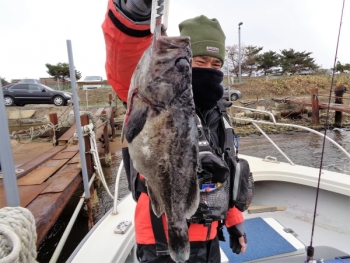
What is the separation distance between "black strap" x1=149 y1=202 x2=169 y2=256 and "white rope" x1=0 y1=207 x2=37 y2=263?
0.68 m

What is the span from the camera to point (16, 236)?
1.31 meters

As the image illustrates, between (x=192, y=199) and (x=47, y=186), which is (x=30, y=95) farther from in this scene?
(x=192, y=199)

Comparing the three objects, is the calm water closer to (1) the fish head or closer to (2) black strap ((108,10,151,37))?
(1) the fish head

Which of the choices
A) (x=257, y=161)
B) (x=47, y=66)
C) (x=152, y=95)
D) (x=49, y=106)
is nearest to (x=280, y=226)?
(x=257, y=161)

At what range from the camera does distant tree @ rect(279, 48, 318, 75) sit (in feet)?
136

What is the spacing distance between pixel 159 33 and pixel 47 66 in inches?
1608

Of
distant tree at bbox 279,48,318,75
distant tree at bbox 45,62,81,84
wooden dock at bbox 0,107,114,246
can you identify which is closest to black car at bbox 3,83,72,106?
wooden dock at bbox 0,107,114,246

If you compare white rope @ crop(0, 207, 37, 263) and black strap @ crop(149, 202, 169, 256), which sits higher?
white rope @ crop(0, 207, 37, 263)

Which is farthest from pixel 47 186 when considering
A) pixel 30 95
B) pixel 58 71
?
pixel 58 71

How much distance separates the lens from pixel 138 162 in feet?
4.99

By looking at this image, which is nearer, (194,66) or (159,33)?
(159,33)

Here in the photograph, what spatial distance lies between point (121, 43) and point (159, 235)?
1.20m

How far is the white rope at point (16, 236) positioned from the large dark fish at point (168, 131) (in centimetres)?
69

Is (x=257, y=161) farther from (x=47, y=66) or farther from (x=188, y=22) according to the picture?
(x=47, y=66)
